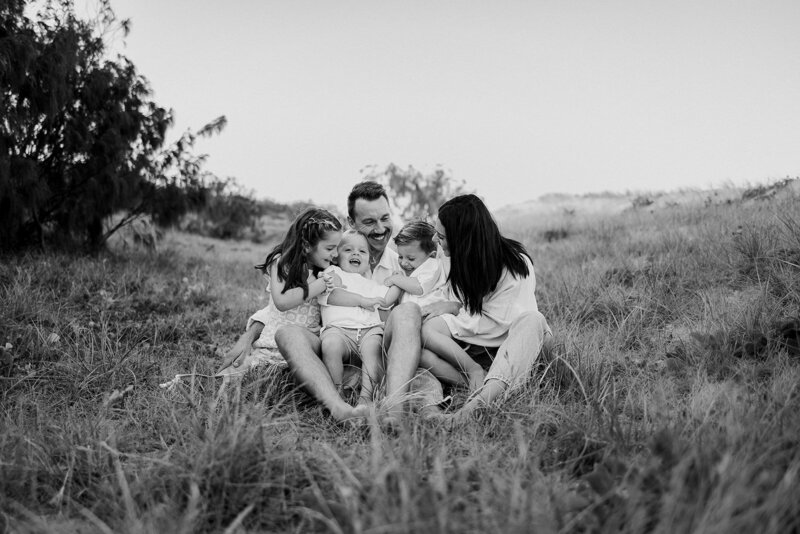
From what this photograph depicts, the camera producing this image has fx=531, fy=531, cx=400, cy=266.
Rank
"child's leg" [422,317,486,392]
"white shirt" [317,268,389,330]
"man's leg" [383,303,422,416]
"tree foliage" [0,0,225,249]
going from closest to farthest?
1. "man's leg" [383,303,422,416]
2. "child's leg" [422,317,486,392]
3. "white shirt" [317,268,389,330]
4. "tree foliage" [0,0,225,249]

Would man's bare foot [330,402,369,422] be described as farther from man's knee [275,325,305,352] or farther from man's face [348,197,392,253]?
man's face [348,197,392,253]

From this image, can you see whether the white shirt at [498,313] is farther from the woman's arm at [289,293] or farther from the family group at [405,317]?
the woman's arm at [289,293]

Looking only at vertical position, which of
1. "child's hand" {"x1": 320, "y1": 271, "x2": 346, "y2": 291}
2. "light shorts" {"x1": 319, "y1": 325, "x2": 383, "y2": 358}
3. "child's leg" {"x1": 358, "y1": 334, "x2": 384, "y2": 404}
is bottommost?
A: "child's leg" {"x1": 358, "y1": 334, "x2": 384, "y2": 404}

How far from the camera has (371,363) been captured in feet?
10.5

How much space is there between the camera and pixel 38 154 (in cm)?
605

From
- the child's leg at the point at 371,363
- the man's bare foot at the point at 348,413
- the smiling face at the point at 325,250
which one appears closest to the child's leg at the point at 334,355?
the child's leg at the point at 371,363

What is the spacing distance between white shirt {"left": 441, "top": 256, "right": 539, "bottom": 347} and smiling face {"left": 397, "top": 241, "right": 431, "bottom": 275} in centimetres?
65

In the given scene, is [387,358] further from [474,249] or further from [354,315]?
[474,249]

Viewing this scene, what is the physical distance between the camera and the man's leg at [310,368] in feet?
8.87

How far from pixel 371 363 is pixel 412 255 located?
36.3 inches

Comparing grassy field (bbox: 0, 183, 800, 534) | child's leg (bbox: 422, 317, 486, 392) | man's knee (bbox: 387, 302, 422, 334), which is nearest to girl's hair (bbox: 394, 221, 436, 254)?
man's knee (bbox: 387, 302, 422, 334)

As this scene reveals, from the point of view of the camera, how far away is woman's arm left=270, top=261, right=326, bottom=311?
10.9 feet

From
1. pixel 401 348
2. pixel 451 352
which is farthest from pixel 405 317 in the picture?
pixel 451 352

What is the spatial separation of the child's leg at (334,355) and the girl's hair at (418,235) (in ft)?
2.90
